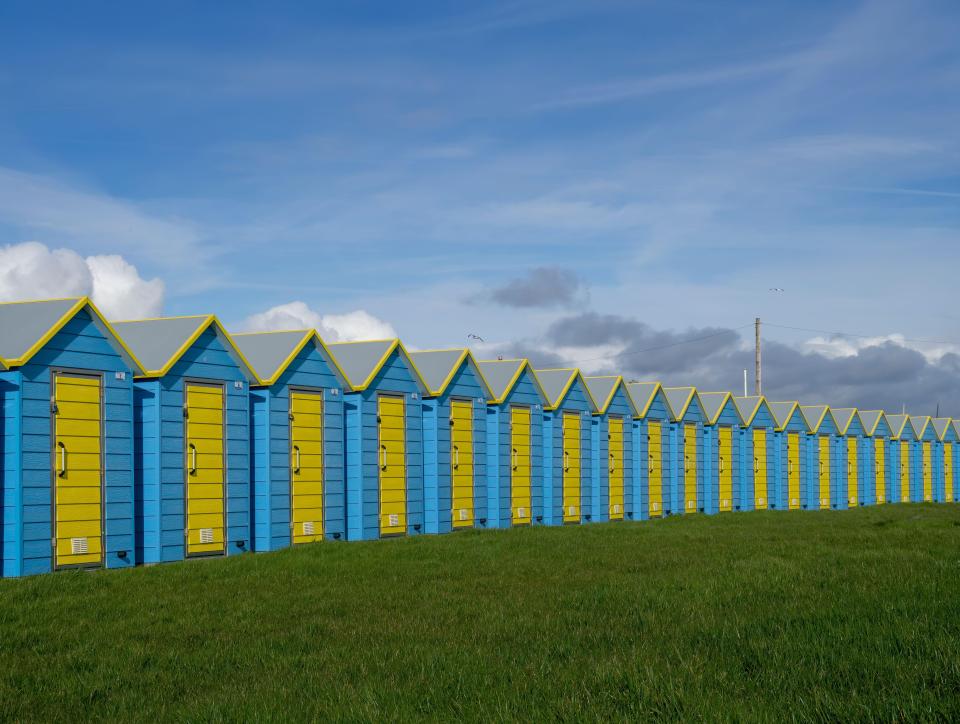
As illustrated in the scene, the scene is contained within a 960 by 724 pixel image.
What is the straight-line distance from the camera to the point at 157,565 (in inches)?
725

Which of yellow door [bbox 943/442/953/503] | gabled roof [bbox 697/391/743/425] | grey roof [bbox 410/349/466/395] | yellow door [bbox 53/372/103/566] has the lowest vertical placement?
yellow door [bbox 943/442/953/503]

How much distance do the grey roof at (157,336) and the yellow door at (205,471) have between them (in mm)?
771

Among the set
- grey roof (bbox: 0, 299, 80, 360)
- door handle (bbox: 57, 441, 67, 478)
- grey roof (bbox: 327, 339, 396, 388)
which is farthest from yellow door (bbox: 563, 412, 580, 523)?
door handle (bbox: 57, 441, 67, 478)

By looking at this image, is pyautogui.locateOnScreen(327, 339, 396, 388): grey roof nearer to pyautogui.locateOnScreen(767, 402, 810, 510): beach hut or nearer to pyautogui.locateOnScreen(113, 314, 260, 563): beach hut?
pyautogui.locateOnScreen(113, 314, 260, 563): beach hut

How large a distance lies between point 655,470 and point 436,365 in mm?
12582

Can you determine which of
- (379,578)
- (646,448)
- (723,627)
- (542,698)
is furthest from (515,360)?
(542,698)

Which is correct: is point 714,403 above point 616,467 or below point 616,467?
→ above

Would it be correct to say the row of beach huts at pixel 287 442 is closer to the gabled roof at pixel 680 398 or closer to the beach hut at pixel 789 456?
the gabled roof at pixel 680 398

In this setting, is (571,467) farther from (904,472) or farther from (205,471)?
(904,472)

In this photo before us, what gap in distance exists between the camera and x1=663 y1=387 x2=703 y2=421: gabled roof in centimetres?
4022

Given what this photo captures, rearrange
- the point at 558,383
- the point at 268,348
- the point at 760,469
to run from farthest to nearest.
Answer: the point at 760,469, the point at 558,383, the point at 268,348

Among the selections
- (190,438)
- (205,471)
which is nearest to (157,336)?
(190,438)

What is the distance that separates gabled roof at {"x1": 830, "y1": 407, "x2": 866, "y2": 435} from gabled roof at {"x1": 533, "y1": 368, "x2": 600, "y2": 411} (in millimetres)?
23547

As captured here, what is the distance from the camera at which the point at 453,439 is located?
2839cm
